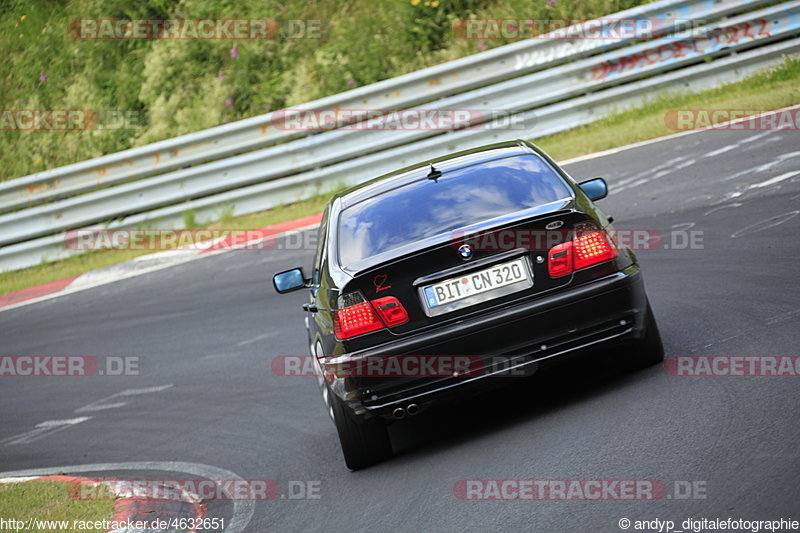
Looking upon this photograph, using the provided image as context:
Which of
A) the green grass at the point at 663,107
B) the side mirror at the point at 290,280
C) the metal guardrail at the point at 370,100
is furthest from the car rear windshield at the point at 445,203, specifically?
the metal guardrail at the point at 370,100

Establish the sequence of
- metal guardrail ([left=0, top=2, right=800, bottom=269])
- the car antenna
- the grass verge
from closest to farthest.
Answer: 1. the car antenna
2. the grass verge
3. metal guardrail ([left=0, top=2, right=800, bottom=269])

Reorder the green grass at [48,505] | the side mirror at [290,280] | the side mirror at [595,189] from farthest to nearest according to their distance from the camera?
Result: 1. the side mirror at [290,280]
2. the side mirror at [595,189]
3. the green grass at [48,505]

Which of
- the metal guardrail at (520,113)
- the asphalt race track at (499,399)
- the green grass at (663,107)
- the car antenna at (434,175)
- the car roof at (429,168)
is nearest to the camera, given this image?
the asphalt race track at (499,399)

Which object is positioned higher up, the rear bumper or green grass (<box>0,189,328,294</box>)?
the rear bumper

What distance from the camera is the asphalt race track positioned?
4977 mm

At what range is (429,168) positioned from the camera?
6.80m

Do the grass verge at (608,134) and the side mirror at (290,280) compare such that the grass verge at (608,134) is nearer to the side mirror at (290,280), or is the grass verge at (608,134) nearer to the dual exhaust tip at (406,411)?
the side mirror at (290,280)

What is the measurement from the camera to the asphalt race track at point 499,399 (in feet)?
16.3

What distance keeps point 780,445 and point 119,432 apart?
5.42 metres

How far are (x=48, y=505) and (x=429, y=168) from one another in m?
3.09

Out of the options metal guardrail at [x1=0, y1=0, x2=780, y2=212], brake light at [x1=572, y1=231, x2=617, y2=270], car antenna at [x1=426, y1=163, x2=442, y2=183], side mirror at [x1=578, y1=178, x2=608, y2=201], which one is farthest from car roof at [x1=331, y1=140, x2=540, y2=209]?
metal guardrail at [x1=0, y1=0, x2=780, y2=212]

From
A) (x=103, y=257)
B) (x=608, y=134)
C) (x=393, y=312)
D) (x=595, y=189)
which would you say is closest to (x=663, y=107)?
(x=608, y=134)

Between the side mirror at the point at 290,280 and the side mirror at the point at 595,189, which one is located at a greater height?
the side mirror at the point at 595,189

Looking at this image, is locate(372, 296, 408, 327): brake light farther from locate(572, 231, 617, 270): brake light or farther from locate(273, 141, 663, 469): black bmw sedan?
locate(572, 231, 617, 270): brake light
